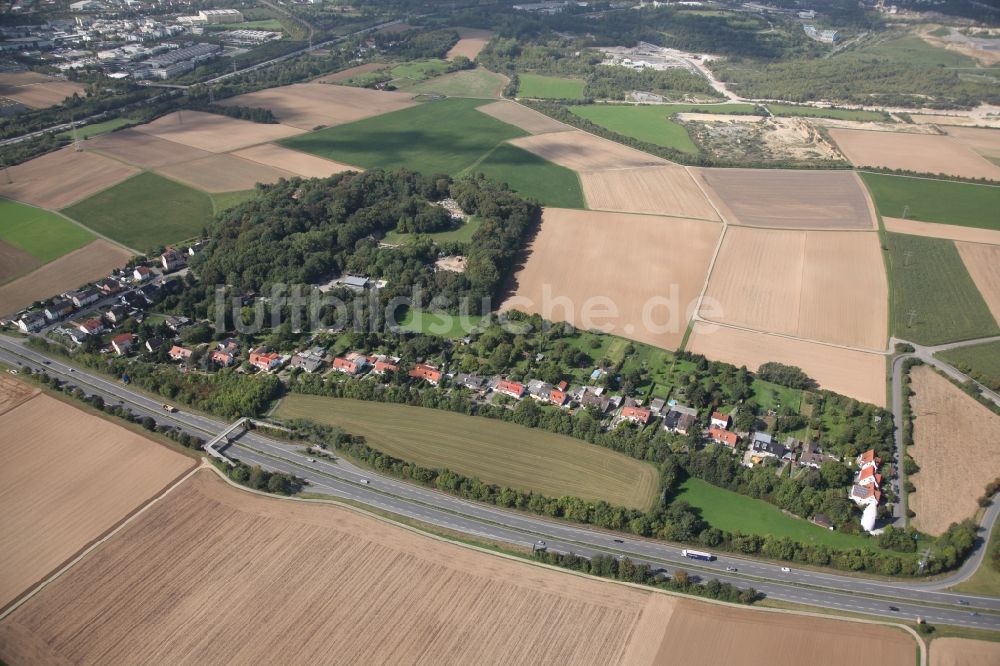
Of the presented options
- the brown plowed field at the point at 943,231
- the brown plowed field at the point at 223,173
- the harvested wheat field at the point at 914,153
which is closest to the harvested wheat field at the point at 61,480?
the brown plowed field at the point at 223,173

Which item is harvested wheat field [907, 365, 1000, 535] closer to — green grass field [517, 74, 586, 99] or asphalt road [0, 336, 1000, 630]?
asphalt road [0, 336, 1000, 630]

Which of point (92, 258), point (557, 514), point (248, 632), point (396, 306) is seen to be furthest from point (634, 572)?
point (92, 258)

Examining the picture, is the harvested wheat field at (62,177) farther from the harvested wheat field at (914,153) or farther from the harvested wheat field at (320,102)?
the harvested wheat field at (914,153)

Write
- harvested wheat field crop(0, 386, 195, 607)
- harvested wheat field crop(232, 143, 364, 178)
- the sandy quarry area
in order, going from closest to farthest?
the sandy quarry area < harvested wheat field crop(0, 386, 195, 607) < harvested wheat field crop(232, 143, 364, 178)

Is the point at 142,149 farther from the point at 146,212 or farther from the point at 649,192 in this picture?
the point at 649,192

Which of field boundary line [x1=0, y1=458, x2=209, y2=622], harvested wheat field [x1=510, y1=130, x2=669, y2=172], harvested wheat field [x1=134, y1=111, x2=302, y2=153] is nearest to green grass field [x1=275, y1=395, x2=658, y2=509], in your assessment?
field boundary line [x1=0, y1=458, x2=209, y2=622]

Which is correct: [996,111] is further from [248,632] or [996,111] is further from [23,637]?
[23,637]
